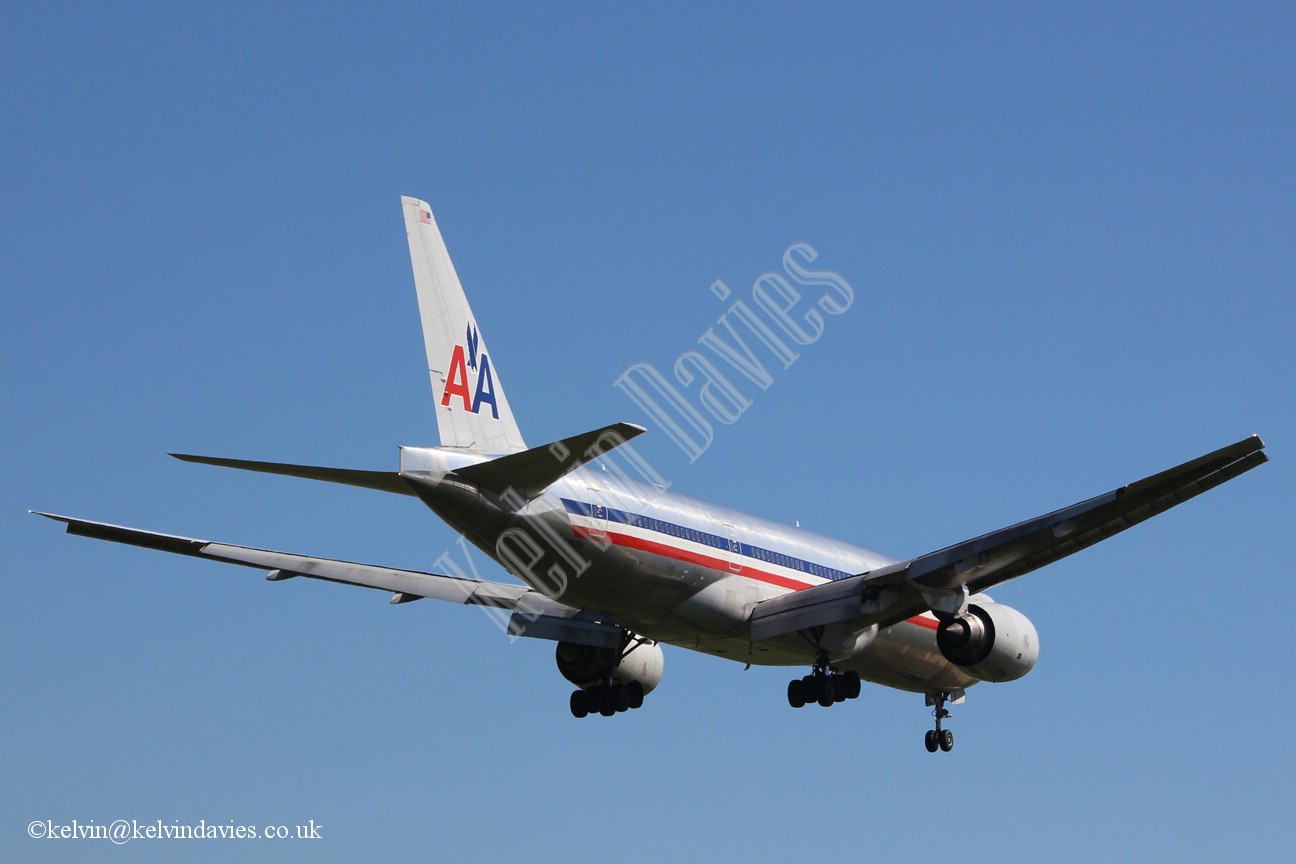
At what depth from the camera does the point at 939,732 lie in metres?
40.6

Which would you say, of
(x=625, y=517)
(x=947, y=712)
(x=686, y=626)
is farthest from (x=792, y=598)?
(x=947, y=712)

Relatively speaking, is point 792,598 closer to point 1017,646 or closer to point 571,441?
point 1017,646

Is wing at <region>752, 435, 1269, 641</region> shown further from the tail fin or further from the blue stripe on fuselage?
the tail fin

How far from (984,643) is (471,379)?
13.0 metres

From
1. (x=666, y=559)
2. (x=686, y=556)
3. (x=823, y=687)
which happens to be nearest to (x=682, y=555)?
(x=686, y=556)

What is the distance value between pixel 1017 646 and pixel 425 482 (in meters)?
15.3

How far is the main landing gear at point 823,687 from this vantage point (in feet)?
114

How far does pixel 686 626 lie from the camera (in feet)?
112

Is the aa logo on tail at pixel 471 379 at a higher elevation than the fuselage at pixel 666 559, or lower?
higher

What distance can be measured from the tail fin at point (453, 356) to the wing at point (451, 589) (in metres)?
5.51

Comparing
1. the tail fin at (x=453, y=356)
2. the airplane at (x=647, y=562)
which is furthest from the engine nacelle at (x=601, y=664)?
the tail fin at (x=453, y=356)

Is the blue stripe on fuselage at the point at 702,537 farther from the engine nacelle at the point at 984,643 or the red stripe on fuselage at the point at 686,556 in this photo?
the engine nacelle at the point at 984,643

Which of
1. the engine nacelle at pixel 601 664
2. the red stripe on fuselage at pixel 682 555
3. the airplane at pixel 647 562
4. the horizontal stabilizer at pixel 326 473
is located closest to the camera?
the horizontal stabilizer at pixel 326 473

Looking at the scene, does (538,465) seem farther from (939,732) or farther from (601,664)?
(939,732)
